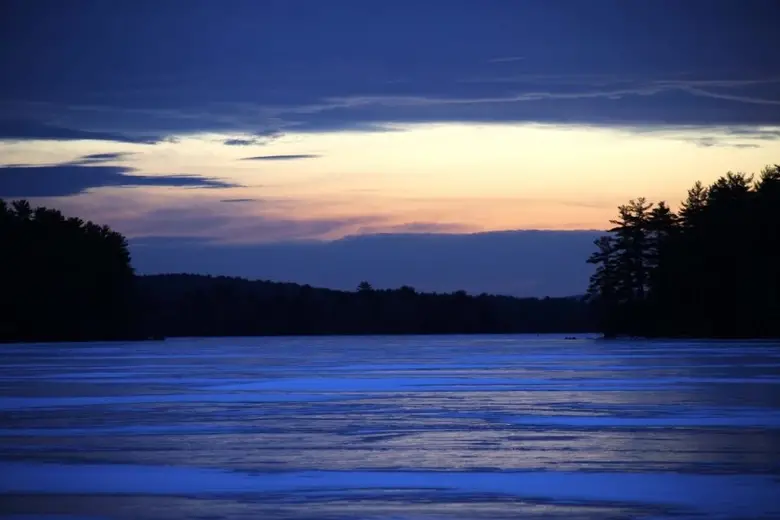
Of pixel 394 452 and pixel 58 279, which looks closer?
pixel 394 452

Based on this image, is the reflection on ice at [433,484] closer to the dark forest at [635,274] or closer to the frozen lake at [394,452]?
the frozen lake at [394,452]

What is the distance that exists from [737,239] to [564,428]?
81.9 meters

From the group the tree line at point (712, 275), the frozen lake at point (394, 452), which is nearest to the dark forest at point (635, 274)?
the tree line at point (712, 275)

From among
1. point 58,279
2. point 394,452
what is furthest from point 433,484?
point 58,279

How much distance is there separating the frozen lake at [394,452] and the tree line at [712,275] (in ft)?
221

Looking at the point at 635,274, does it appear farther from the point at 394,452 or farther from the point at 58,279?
the point at 394,452

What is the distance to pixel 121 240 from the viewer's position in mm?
136875

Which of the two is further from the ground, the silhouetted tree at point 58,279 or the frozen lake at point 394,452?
the silhouetted tree at point 58,279

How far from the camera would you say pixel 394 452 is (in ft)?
54.3

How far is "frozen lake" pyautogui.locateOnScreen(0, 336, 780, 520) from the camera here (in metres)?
12.5

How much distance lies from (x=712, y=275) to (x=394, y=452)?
283 feet

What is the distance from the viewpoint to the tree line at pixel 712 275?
316 ft

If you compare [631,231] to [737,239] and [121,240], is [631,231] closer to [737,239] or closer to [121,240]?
[737,239]

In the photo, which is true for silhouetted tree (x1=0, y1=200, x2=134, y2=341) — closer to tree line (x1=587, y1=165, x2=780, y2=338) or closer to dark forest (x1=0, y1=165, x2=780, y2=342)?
dark forest (x1=0, y1=165, x2=780, y2=342)
